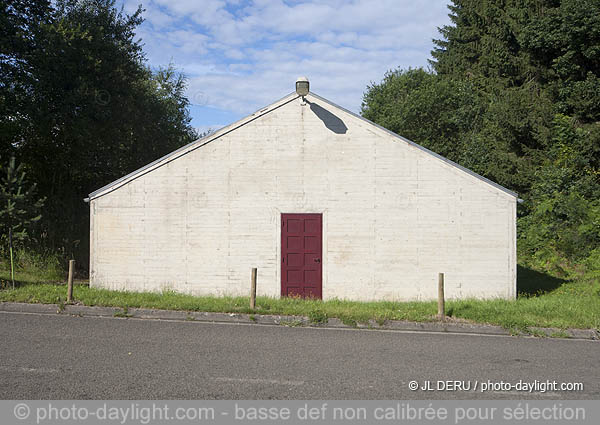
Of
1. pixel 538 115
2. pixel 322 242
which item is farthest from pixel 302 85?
pixel 538 115

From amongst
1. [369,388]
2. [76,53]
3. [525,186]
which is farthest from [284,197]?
[525,186]

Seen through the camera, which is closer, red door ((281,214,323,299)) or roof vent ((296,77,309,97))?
roof vent ((296,77,309,97))

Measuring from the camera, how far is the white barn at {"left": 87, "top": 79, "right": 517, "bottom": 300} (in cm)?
1259

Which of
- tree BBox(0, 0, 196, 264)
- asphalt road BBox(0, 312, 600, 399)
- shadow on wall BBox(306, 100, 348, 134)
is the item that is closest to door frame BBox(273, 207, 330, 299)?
shadow on wall BBox(306, 100, 348, 134)

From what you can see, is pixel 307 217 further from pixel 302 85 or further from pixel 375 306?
pixel 302 85

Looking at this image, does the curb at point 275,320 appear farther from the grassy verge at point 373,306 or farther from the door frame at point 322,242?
the door frame at point 322,242

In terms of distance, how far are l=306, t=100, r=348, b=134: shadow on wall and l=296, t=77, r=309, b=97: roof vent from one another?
0.36 m

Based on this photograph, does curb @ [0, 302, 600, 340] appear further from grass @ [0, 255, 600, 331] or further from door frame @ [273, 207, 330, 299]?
door frame @ [273, 207, 330, 299]

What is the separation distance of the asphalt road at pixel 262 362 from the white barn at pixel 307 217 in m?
3.58

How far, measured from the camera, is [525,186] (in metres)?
26.8

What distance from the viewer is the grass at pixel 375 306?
9.81 m

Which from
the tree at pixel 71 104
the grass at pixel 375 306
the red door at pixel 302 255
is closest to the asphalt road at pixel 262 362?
the grass at pixel 375 306

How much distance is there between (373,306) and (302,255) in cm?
253
